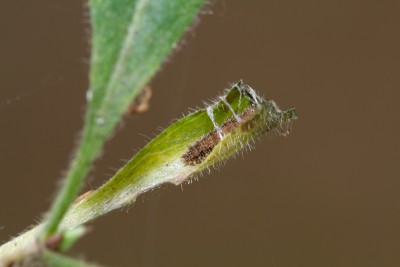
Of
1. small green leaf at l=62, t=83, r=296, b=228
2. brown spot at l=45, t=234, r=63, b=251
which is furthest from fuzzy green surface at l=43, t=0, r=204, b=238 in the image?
small green leaf at l=62, t=83, r=296, b=228

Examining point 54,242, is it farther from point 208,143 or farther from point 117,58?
point 208,143

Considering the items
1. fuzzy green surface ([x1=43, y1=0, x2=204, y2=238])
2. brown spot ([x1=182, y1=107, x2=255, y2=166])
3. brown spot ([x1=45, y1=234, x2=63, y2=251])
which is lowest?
brown spot ([x1=45, y1=234, x2=63, y2=251])

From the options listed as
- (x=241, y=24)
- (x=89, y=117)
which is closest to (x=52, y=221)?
(x=89, y=117)

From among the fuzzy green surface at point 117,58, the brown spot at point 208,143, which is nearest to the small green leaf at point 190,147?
the brown spot at point 208,143

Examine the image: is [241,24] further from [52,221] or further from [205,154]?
[52,221]

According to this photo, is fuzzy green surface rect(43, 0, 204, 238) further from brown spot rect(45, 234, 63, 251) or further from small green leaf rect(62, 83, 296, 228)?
small green leaf rect(62, 83, 296, 228)

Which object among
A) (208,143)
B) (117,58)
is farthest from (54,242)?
(208,143)
